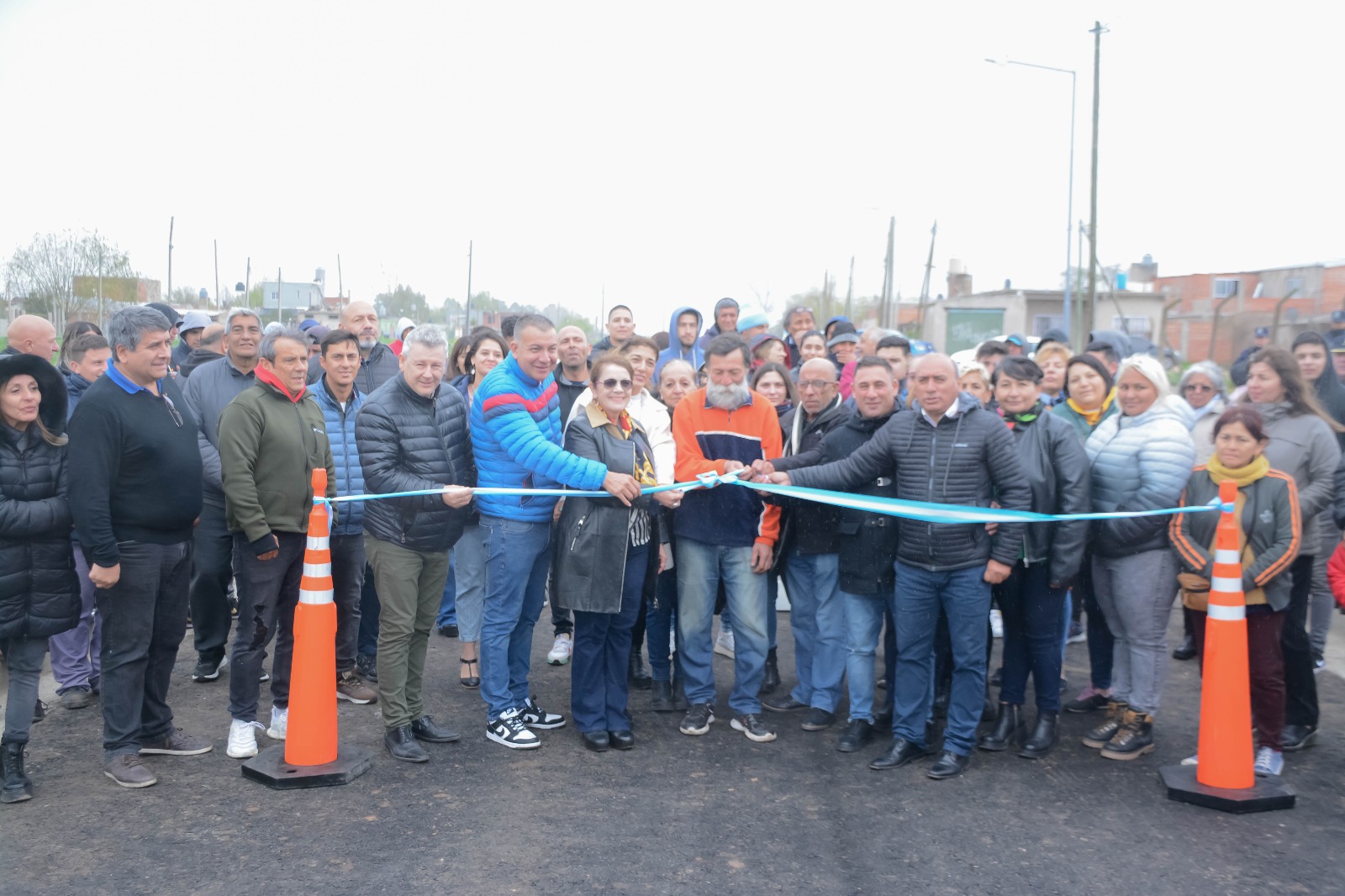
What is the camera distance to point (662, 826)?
4.59m

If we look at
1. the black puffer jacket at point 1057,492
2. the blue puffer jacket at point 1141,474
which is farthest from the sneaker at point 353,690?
the blue puffer jacket at point 1141,474

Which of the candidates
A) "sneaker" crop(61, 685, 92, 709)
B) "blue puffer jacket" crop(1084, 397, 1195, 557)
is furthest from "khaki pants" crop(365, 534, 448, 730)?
"blue puffer jacket" crop(1084, 397, 1195, 557)

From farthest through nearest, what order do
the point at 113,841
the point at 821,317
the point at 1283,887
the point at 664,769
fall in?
the point at 821,317, the point at 664,769, the point at 113,841, the point at 1283,887

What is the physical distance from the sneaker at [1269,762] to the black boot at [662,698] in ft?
10.8

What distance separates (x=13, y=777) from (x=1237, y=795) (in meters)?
5.86

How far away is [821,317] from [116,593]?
6055 cm

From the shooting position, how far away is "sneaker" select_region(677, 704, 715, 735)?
5.90 metres

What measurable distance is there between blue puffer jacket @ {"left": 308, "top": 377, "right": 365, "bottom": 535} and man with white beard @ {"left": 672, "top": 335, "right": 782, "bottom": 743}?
2.03 meters

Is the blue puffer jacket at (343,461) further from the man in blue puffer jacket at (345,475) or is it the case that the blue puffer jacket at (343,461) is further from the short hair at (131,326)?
the short hair at (131,326)

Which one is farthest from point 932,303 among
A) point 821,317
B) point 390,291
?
point 390,291

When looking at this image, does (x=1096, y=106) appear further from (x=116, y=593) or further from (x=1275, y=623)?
(x=116, y=593)

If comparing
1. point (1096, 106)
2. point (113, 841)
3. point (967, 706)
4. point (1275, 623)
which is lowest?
point (113, 841)

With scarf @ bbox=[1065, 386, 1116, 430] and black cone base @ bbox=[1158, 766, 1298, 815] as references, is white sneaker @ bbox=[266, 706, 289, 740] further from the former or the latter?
scarf @ bbox=[1065, 386, 1116, 430]

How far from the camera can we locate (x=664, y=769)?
534cm
